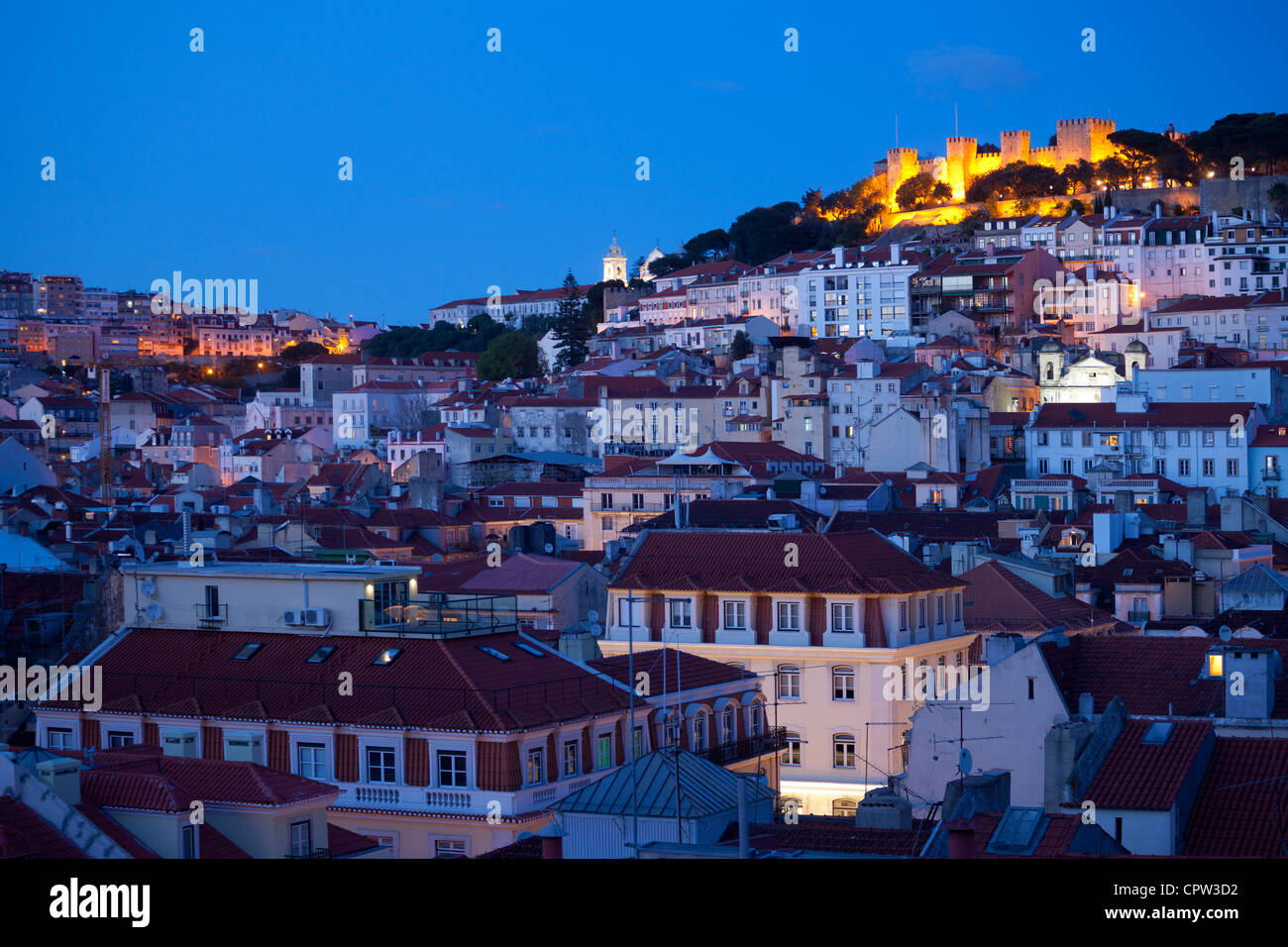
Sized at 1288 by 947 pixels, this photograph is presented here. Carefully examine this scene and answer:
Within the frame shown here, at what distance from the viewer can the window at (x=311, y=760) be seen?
50.0 ft

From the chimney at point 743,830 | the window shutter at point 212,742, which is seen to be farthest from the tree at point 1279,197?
the chimney at point 743,830

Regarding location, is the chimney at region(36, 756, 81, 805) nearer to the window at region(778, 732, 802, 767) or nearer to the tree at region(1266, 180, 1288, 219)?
the window at region(778, 732, 802, 767)

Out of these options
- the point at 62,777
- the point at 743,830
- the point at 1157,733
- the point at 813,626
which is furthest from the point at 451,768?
the point at 743,830

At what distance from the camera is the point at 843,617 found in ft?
71.2

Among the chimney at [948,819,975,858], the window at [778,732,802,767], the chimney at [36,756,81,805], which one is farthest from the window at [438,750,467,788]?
the window at [778,732,802,767]

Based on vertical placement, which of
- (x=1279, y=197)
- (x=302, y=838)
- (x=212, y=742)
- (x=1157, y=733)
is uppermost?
(x=1279, y=197)

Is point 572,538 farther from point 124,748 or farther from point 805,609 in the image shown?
point 124,748

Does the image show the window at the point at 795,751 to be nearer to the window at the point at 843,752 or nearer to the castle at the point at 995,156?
the window at the point at 843,752

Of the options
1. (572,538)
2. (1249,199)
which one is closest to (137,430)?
(572,538)

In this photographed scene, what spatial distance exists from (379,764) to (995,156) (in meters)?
87.5

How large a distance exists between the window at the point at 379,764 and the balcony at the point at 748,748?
2.83 metres

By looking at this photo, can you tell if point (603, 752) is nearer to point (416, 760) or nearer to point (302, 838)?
point (416, 760)

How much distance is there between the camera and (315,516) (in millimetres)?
41781
